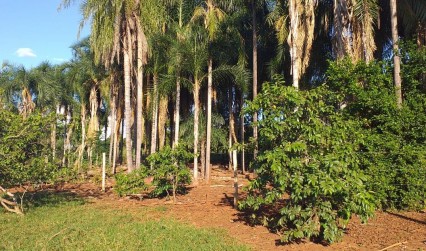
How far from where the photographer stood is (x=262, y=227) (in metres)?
8.89

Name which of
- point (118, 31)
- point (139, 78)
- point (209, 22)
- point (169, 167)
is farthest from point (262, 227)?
point (118, 31)

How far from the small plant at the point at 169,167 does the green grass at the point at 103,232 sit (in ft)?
4.61

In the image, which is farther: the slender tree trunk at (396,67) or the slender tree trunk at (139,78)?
the slender tree trunk at (139,78)

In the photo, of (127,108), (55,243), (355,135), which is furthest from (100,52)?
(355,135)

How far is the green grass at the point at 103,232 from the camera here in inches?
293

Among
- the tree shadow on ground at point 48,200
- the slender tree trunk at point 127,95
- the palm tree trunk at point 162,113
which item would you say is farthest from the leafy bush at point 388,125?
the palm tree trunk at point 162,113

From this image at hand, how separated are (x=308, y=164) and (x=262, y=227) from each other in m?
2.33

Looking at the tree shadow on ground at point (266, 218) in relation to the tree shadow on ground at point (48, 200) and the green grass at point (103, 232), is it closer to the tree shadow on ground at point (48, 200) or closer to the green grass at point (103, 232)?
the green grass at point (103, 232)

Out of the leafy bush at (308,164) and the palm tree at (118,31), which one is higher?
the palm tree at (118,31)

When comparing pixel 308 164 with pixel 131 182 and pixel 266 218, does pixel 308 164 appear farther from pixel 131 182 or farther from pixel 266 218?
pixel 131 182

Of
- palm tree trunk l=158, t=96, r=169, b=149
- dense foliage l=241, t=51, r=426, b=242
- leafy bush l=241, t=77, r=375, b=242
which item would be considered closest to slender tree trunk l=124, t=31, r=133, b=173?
palm tree trunk l=158, t=96, r=169, b=149

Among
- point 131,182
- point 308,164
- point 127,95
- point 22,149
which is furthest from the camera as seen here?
point 127,95

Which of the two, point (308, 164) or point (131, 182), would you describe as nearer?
point (308, 164)

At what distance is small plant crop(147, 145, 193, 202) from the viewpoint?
12453mm
